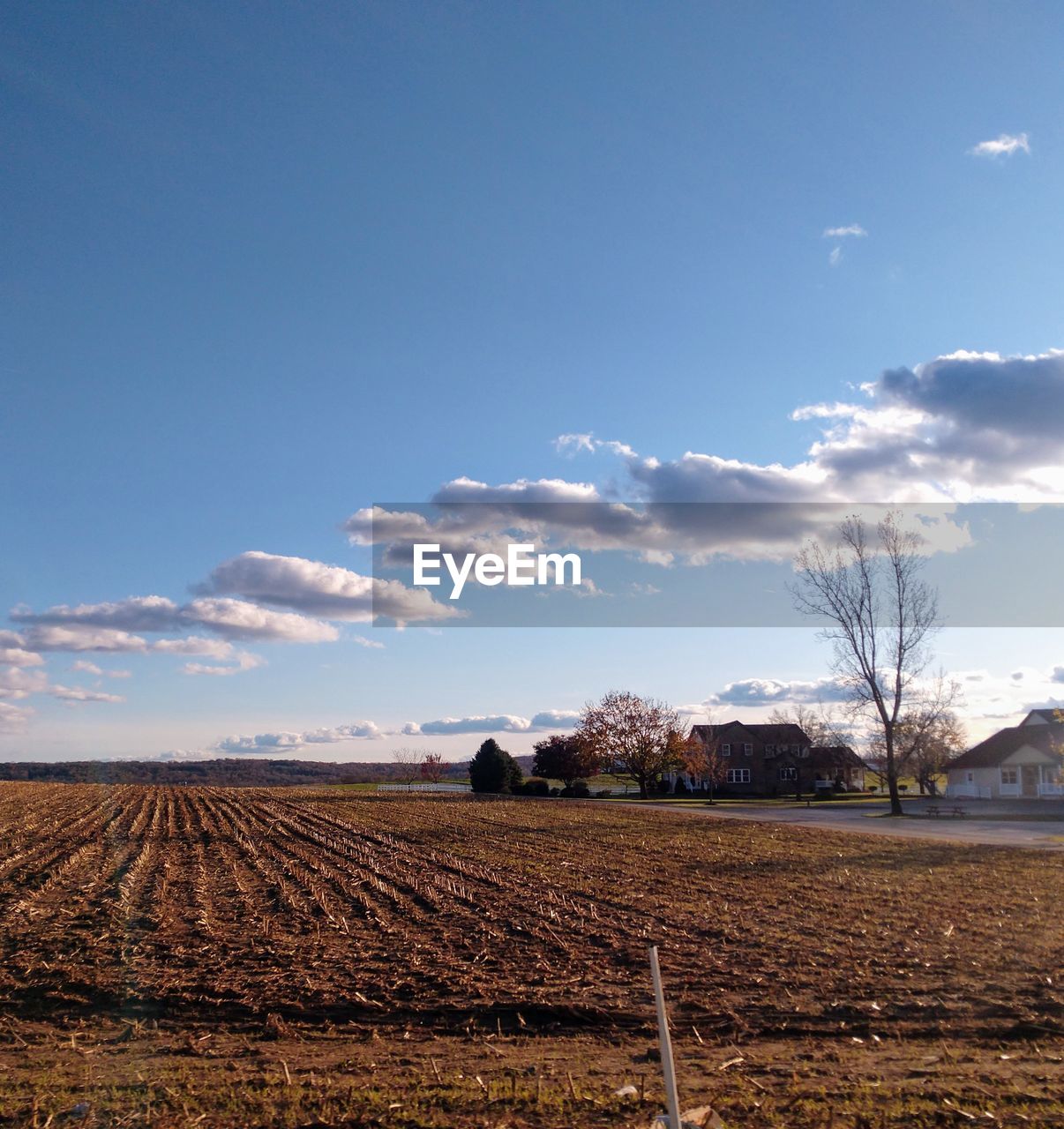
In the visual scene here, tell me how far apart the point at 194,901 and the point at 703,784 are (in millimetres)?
75936

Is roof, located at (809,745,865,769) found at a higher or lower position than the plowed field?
lower

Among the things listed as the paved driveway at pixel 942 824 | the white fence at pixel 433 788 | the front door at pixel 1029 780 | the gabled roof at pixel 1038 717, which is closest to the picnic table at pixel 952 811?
the paved driveway at pixel 942 824

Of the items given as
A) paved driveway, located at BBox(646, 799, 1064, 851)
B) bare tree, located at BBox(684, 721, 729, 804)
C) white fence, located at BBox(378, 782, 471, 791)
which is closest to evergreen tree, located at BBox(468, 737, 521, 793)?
white fence, located at BBox(378, 782, 471, 791)

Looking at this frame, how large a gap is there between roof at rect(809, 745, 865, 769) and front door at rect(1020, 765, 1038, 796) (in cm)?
2352

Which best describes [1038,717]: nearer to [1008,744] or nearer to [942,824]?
[1008,744]

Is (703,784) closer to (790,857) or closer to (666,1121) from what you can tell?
(790,857)

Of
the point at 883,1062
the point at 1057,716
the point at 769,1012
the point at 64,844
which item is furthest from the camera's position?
the point at 1057,716

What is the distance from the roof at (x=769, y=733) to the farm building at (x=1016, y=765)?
2211cm

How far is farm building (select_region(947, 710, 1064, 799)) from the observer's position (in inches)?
2371

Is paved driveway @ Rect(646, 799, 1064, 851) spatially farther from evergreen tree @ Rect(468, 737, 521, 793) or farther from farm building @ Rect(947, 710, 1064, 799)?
evergreen tree @ Rect(468, 737, 521, 793)

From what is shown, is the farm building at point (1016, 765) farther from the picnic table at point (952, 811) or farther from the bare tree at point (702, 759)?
A: the bare tree at point (702, 759)

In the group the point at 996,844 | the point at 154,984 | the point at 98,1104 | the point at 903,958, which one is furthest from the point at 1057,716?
the point at 98,1104

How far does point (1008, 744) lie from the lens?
209 feet

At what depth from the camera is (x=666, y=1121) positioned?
603 centimetres
